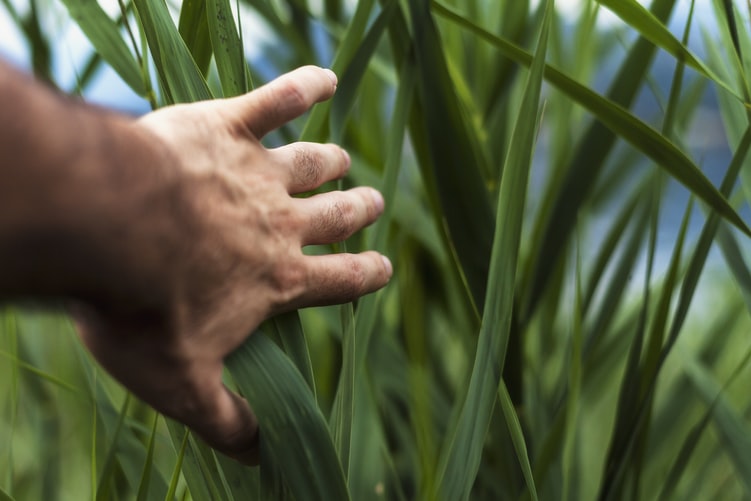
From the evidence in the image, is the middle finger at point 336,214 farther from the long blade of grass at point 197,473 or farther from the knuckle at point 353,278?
the long blade of grass at point 197,473

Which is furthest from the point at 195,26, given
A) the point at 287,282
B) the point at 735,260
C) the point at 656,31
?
the point at 735,260

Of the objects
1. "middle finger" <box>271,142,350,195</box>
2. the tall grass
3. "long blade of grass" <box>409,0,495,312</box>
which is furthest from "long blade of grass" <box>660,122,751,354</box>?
"middle finger" <box>271,142,350,195</box>

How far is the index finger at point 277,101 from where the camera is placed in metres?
0.42

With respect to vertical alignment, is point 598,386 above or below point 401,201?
below

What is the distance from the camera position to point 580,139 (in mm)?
638

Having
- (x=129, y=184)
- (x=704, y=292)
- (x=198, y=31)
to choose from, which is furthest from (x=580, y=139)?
(x=704, y=292)

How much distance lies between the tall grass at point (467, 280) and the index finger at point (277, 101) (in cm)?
3

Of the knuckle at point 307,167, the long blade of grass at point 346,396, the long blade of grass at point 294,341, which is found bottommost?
the long blade of grass at point 346,396

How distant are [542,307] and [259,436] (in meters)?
0.47

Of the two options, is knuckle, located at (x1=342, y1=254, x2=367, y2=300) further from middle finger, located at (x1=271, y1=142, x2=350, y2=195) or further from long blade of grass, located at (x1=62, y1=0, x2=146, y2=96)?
long blade of grass, located at (x1=62, y1=0, x2=146, y2=96)

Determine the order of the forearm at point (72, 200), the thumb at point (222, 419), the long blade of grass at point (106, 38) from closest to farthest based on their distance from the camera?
1. the forearm at point (72, 200)
2. the thumb at point (222, 419)
3. the long blade of grass at point (106, 38)

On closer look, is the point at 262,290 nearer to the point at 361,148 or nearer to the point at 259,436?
the point at 259,436

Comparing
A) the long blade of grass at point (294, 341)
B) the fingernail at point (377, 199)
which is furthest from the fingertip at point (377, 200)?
the long blade of grass at point (294, 341)

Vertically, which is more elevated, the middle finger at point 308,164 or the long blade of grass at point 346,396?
the middle finger at point 308,164
